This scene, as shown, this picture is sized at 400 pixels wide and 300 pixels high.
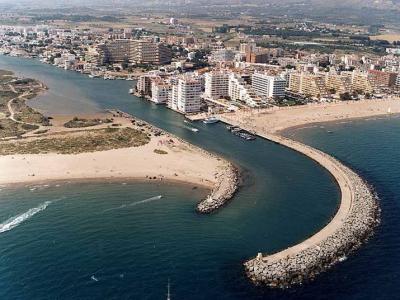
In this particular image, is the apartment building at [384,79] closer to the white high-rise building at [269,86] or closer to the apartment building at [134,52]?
the white high-rise building at [269,86]

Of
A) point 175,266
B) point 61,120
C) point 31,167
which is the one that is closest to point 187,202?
point 175,266

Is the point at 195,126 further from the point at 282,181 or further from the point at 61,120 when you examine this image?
the point at 282,181

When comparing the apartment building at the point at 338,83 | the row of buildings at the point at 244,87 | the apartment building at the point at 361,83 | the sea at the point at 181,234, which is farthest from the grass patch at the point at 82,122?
the apartment building at the point at 361,83

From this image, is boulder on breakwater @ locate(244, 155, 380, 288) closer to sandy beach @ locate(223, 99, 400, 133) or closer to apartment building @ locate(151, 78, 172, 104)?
sandy beach @ locate(223, 99, 400, 133)

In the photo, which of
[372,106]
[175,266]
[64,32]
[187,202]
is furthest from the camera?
[64,32]

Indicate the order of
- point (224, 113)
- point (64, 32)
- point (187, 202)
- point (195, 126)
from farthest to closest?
point (64, 32) → point (224, 113) → point (195, 126) → point (187, 202)

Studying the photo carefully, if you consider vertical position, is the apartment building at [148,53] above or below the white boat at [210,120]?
above

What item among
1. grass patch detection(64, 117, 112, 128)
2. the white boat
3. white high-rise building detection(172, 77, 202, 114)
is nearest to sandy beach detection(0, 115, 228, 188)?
grass patch detection(64, 117, 112, 128)

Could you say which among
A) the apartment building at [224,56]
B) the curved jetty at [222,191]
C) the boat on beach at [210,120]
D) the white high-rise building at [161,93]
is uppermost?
the apartment building at [224,56]
